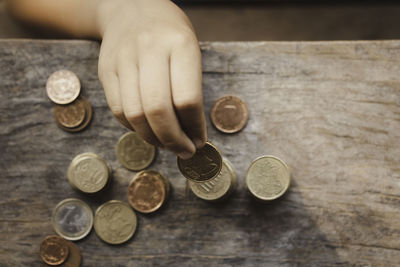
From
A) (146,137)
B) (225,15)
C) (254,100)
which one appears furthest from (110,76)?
(225,15)

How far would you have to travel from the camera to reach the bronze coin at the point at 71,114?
3.86 feet

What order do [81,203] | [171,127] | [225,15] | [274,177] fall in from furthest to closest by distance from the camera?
1. [225,15]
2. [81,203]
3. [274,177]
4. [171,127]

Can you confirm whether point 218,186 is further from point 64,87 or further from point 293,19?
point 293,19

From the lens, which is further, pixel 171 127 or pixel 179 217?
pixel 179 217

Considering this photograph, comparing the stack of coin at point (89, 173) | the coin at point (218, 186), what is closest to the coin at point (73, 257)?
the stack of coin at point (89, 173)

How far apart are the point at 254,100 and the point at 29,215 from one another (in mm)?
863

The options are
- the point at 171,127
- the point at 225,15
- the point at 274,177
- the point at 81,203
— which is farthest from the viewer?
the point at 225,15

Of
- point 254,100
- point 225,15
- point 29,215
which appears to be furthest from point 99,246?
point 225,15

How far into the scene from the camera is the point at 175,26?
32.7 inches

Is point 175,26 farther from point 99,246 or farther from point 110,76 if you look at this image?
point 99,246

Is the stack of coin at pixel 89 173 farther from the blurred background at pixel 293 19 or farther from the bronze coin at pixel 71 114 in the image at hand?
the blurred background at pixel 293 19

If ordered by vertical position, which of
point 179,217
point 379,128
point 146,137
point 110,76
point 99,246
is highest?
point 110,76

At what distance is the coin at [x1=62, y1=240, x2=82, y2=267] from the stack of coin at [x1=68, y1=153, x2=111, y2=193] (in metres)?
0.19

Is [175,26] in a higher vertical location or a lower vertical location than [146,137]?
higher
